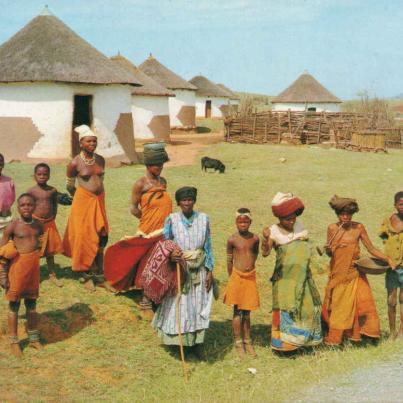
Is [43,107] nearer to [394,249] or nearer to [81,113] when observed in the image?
[81,113]

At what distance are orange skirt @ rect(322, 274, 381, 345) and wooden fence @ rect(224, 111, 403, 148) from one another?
67.4ft

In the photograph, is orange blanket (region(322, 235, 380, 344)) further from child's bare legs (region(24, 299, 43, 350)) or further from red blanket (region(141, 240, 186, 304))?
child's bare legs (region(24, 299, 43, 350))

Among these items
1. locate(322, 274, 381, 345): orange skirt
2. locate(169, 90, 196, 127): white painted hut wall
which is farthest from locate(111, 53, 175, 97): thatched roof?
locate(322, 274, 381, 345): orange skirt

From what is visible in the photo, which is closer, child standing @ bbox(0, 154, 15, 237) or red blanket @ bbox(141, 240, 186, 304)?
red blanket @ bbox(141, 240, 186, 304)

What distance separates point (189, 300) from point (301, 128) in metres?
22.1

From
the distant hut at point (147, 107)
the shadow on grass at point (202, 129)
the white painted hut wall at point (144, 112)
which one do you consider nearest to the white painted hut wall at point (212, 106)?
the shadow on grass at point (202, 129)

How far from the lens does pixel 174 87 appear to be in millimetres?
33469

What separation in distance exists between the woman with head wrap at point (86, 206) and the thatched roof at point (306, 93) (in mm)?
33089

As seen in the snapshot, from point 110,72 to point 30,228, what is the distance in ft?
44.2

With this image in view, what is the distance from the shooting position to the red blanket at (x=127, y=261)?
5.82 meters

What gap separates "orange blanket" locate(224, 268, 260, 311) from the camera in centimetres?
508

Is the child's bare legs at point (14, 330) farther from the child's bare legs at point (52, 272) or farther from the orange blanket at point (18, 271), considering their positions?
the child's bare legs at point (52, 272)

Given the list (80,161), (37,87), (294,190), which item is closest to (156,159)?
(80,161)

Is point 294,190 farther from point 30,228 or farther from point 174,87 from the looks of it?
point 174,87
